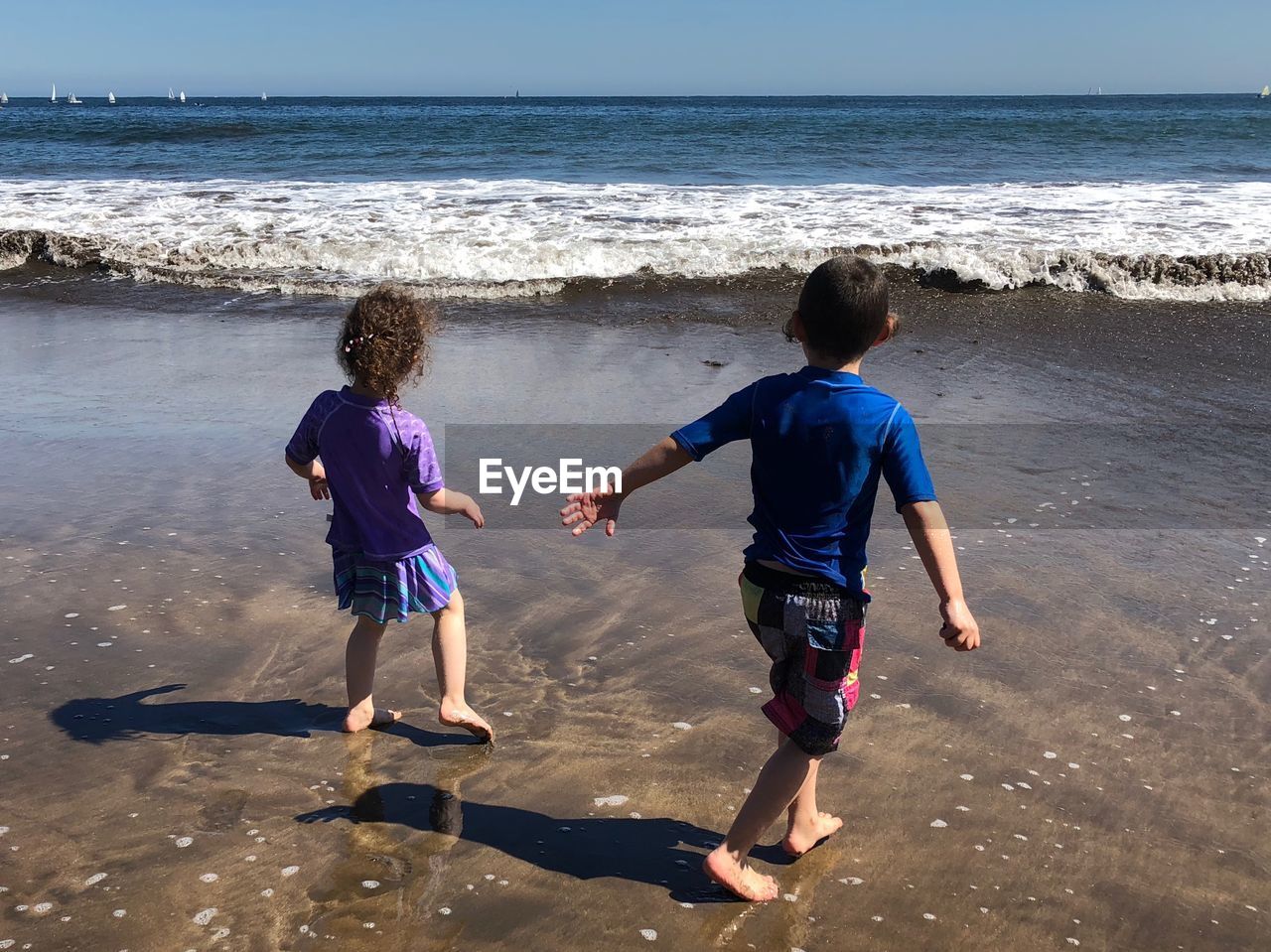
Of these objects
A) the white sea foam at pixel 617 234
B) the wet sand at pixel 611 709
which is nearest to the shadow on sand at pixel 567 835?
the wet sand at pixel 611 709

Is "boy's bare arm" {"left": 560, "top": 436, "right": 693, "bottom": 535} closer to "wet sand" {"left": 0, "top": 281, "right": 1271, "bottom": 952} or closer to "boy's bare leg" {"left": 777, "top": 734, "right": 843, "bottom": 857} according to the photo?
"boy's bare leg" {"left": 777, "top": 734, "right": 843, "bottom": 857}

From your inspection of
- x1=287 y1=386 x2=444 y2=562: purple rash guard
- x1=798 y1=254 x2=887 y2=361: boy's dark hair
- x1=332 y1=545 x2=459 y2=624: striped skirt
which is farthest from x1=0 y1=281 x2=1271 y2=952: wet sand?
x1=798 y1=254 x2=887 y2=361: boy's dark hair

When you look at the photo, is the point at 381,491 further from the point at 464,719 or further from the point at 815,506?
the point at 815,506

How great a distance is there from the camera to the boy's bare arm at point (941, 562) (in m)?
2.30

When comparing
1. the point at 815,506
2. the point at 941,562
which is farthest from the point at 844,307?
the point at 941,562

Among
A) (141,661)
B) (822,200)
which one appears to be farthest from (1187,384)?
(822,200)

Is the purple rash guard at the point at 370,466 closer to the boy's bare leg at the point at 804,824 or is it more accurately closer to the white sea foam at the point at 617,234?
the boy's bare leg at the point at 804,824

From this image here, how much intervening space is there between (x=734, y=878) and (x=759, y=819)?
5.7 inches

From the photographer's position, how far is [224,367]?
7336 millimetres

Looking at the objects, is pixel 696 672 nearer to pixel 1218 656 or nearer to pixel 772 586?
pixel 772 586

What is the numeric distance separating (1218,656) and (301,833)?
289 cm

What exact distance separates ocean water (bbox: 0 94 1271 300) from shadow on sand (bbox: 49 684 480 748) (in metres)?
7.04

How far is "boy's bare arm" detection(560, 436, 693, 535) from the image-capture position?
96.9 inches

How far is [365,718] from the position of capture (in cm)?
323
